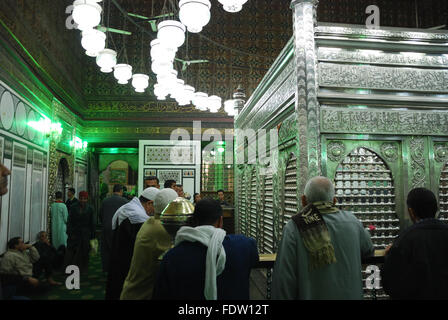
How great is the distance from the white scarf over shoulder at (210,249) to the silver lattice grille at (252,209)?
3597 mm

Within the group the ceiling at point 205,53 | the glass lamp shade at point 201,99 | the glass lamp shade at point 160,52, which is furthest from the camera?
the ceiling at point 205,53

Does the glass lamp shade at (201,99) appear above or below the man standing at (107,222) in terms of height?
above

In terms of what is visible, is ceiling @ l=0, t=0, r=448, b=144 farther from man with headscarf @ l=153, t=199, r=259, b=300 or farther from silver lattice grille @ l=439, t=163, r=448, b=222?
man with headscarf @ l=153, t=199, r=259, b=300

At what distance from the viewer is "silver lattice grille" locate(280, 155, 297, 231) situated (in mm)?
3230

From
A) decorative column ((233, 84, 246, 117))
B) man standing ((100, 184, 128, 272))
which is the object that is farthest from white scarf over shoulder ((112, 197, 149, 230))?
decorative column ((233, 84, 246, 117))

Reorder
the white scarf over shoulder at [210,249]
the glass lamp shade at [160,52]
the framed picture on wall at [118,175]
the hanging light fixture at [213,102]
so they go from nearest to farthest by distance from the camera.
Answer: the white scarf over shoulder at [210,249], the glass lamp shade at [160,52], the hanging light fixture at [213,102], the framed picture on wall at [118,175]

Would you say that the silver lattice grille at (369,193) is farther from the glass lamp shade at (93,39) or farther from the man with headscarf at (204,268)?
the glass lamp shade at (93,39)

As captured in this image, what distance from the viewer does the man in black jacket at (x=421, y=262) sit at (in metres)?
1.53

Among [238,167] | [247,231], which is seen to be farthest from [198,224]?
[238,167]

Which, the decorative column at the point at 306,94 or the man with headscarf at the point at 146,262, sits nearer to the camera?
the man with headscarf at the point at 146,262

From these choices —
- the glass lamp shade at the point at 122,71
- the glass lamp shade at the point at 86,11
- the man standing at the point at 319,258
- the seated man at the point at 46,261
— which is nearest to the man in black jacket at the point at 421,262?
the man standing at the point at 319,258

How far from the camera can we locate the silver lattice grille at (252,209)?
5.04 meters

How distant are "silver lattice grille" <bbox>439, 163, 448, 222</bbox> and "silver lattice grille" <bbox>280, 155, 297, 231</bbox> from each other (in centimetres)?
130

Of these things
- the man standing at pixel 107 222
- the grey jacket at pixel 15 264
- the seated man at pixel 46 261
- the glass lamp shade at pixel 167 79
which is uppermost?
the glass lamp shade at pixel 167 79
